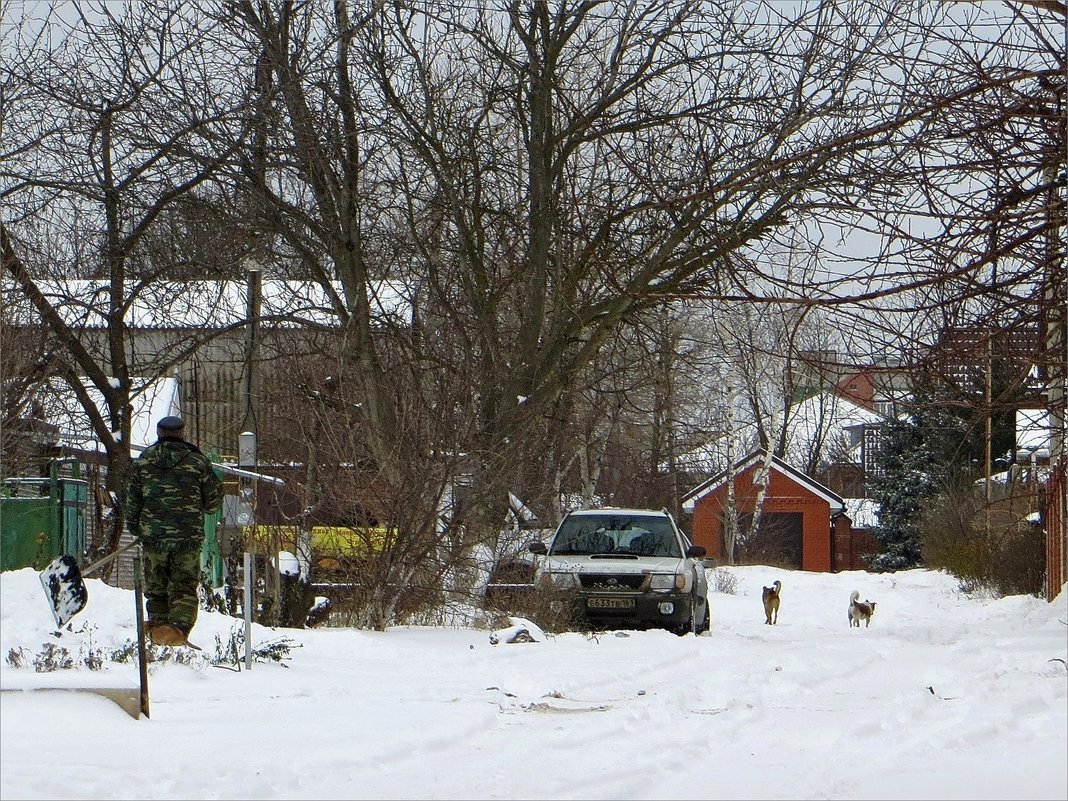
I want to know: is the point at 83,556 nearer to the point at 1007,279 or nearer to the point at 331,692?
the point at 331,692

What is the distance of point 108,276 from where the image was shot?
650 inches

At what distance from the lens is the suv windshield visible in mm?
16922

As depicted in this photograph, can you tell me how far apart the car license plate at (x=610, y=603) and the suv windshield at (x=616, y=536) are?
0.97 m

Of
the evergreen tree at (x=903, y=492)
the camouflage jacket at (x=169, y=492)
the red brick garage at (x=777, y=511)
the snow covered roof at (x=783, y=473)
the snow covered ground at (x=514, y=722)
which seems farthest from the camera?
the red brick garage at (x=777, y=511)

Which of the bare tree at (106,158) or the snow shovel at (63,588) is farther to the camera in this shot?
the bare tree at (106,158)

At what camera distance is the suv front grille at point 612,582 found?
627 inches

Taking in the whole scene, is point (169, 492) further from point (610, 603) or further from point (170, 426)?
point (610, 603)

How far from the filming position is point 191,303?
17094mm

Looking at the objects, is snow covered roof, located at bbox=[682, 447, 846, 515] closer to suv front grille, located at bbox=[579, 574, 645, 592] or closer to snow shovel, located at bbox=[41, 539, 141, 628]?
suv front grille, located at bbox=[579, 574, 645, 592]

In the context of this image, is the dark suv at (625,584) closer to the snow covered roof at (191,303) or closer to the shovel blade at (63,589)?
the snow covered roof at (191,303)

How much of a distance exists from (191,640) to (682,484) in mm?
34810

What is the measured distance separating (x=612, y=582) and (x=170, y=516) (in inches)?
307

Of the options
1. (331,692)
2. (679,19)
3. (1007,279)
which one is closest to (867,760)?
(1007,279)

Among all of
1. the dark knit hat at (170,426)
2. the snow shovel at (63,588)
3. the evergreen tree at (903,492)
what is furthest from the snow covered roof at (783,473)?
the snow shovel at (63,588)
